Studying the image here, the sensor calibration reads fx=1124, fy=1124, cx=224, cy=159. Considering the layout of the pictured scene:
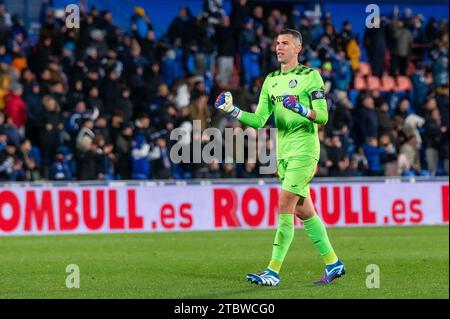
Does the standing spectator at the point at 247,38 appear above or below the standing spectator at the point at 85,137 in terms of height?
above

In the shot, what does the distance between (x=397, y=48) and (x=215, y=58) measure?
5.07 metres

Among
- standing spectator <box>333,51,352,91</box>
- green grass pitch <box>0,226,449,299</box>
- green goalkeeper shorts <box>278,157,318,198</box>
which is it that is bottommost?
green grass pitch <box>0,226,449,299</box>

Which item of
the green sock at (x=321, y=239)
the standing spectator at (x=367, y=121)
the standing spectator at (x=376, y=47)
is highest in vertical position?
the standing spectator at (x=376, y=47)

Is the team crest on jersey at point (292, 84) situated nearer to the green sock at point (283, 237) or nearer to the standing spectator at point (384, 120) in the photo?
the green sock at point (283, 237)

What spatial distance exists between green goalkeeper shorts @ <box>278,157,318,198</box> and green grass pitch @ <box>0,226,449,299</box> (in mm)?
933

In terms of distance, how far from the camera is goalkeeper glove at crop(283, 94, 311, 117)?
10.4 m

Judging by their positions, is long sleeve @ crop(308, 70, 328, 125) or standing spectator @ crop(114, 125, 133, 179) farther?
standing spectator @ crop(114, 125, 133, 179)

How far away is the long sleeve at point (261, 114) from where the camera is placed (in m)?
10.9

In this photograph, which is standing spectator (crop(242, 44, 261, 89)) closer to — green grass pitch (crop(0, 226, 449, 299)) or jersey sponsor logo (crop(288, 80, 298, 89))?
green grass pitch (crop(0, 226, 449, 299))

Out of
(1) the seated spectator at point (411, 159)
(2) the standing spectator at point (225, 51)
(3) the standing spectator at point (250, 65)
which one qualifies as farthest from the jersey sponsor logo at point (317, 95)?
(3) the standing spectator at point (250, 65)

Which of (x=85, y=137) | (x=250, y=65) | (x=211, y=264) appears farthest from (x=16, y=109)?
(x=211, y=264)

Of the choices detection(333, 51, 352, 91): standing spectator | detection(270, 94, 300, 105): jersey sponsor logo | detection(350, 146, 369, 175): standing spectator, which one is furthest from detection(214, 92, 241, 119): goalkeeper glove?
detection(333, 51, 352, 91): standing spectator

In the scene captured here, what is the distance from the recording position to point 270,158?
21.8m

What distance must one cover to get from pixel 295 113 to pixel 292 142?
0.93 feet
